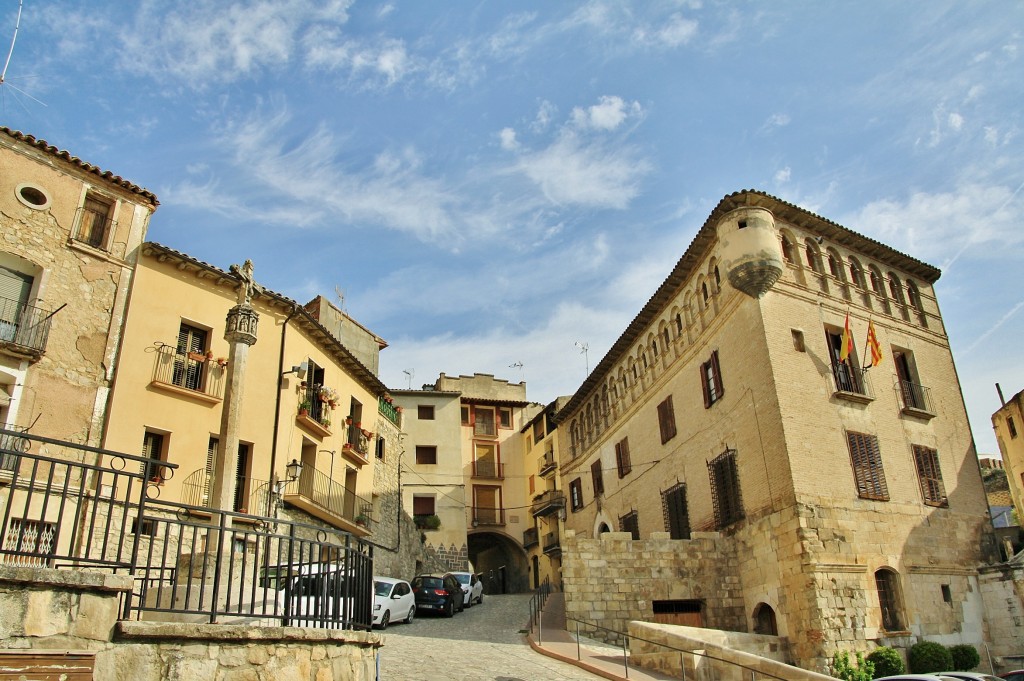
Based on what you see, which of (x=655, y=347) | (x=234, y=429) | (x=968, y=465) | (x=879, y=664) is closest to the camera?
(x=234, y=429)

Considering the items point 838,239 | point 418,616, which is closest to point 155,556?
point 418,616

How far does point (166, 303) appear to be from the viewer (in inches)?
826

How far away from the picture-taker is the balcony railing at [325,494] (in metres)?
23.5

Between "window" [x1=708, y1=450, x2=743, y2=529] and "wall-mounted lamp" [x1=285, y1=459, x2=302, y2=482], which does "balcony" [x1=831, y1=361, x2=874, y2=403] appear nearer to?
"window" [x1=708, y1=450, x2=743, y2=529]

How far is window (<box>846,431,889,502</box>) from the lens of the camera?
20.2 metres

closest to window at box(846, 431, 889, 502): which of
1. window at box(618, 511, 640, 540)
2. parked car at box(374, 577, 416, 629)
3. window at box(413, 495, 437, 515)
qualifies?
window at box(618, 511, 640, 540)

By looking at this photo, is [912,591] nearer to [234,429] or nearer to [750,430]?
[750,430]

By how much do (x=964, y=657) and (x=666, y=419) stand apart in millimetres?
11004

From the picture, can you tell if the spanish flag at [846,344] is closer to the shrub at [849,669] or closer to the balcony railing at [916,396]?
the balcony railing at [916,396]

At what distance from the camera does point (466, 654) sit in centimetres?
1570

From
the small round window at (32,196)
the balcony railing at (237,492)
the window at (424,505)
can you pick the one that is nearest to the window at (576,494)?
the window at (424,505)

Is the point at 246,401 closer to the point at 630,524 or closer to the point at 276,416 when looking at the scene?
the point at 276,416

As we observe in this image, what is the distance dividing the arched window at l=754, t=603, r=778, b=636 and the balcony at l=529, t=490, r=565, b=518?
64.4 ft

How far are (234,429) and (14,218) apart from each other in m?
11.9
